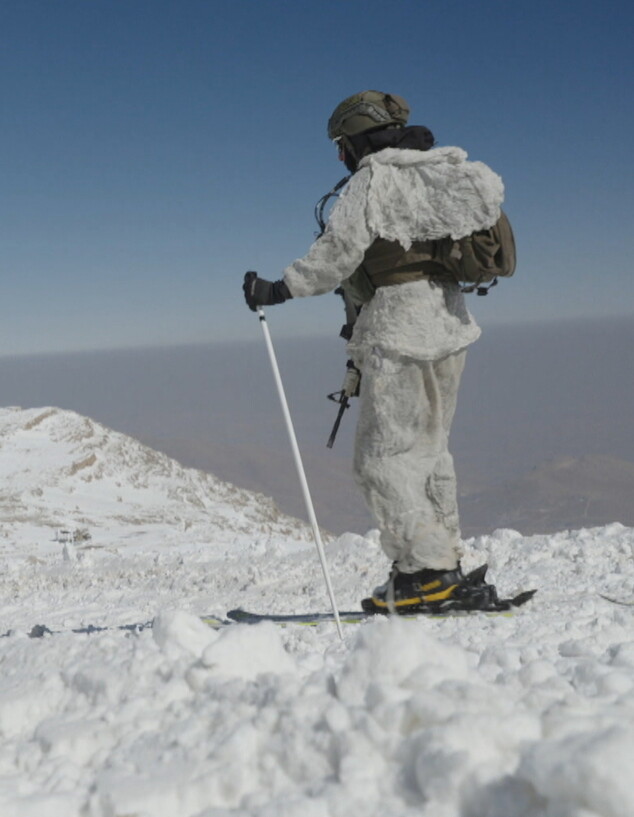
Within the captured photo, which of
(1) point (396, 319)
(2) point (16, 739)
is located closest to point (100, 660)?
(2) point (16, 739)

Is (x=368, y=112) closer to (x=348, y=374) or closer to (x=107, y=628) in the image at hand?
(x=348, y=374)

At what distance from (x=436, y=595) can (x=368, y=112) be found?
2.89 m

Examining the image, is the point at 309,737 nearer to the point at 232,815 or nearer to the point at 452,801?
the point at 232,815

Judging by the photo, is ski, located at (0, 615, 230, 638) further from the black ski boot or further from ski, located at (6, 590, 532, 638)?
the black ski boot

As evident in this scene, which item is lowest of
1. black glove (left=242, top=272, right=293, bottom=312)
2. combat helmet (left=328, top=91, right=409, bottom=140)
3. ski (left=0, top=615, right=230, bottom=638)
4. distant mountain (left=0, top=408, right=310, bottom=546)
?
distant mountain (left=0, top=408, right=310, bottom=546)

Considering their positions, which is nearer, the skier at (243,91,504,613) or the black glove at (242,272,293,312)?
the skier at (243,91,504,613)

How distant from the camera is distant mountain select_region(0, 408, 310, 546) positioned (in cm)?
1498

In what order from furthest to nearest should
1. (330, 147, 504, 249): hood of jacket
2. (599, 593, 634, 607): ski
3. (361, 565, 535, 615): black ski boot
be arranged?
(361, 565, 535, 615): black ski boot, (599, 593, 634, 607): ski, (330, 147, 504, 249): hood of jacket

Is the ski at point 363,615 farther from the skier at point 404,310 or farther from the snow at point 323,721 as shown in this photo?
the snow at point 323,721

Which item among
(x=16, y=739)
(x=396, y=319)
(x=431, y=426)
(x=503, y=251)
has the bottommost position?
(x=16, y=739)

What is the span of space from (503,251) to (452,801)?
332 cm

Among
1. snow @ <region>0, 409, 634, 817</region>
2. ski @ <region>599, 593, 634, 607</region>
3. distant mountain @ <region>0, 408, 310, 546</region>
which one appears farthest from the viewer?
distant mountain @ <region>0, 408, 310, 546</region>

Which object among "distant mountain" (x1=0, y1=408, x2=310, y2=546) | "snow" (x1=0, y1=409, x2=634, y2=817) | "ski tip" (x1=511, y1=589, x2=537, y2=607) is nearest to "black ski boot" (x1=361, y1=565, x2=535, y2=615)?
"ski tip" (x1=511, y1=589, x2=537, y2=607)

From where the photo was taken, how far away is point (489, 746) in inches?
59.2
